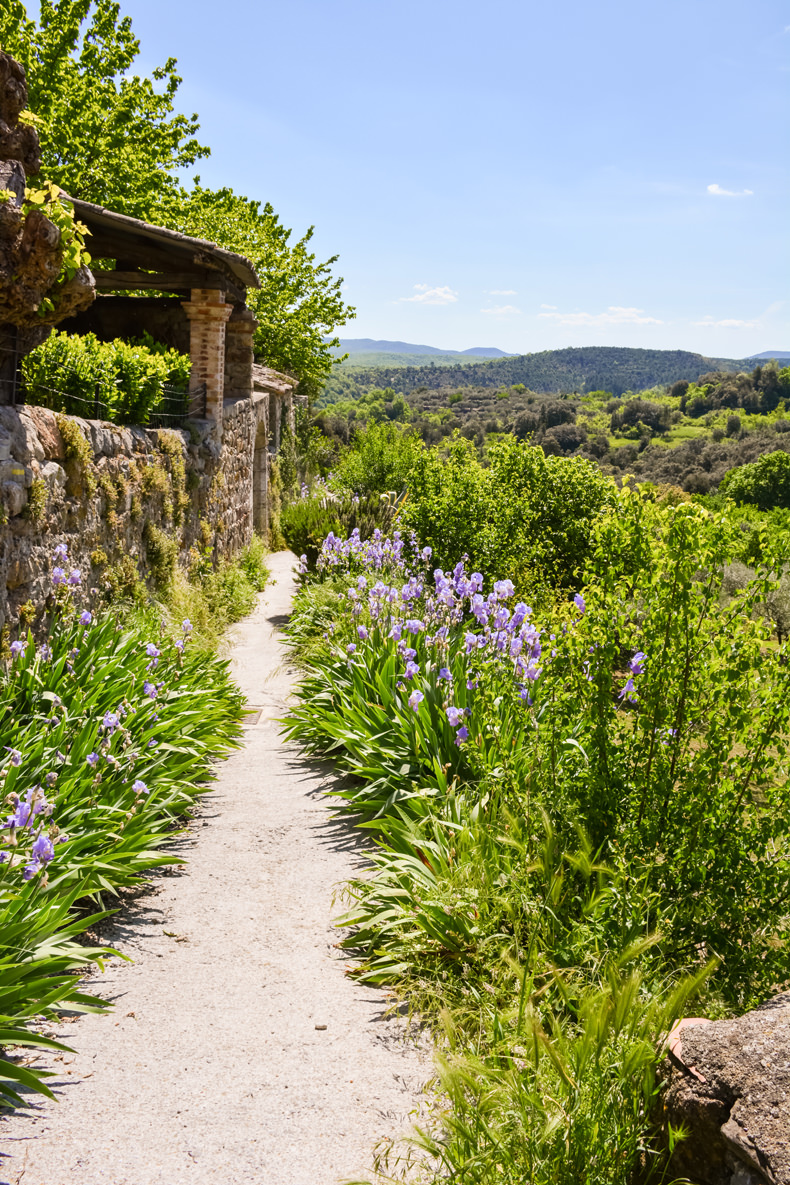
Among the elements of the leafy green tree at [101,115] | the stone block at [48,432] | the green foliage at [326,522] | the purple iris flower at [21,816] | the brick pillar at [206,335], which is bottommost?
the green foliage at [326,522]

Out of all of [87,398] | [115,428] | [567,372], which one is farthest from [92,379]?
[567,372]

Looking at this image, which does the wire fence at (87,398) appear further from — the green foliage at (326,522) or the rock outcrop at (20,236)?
the green foliage at (326,522)

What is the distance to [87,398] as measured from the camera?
6953 millimetres

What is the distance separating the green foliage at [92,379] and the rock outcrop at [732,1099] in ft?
18.2

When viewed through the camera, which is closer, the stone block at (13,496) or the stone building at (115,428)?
the stone block at (13,496)

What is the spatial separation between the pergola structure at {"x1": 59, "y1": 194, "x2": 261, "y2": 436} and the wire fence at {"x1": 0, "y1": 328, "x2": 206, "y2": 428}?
448 millimetres

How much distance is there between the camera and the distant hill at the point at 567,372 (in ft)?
411

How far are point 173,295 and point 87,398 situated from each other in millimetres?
6135

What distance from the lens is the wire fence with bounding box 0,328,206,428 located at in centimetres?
534

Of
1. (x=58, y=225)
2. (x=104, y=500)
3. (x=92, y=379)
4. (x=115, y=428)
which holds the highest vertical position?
(x=58, y=225)

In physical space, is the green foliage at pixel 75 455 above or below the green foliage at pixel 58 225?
below

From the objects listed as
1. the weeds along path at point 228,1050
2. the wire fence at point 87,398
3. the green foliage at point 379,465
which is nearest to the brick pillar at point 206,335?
the wire fence at point 87,398

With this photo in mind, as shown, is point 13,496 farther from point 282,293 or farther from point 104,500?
point 282,293

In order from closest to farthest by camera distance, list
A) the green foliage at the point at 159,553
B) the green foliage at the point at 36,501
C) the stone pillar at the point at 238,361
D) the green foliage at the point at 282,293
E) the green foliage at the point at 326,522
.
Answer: the green foliage at the point at 36,501
the green foliage at the point at 159,553
the green foliage at the point at 326,522
the stone pillar at the point at 238,361
the green foliage at the point at 282,293
